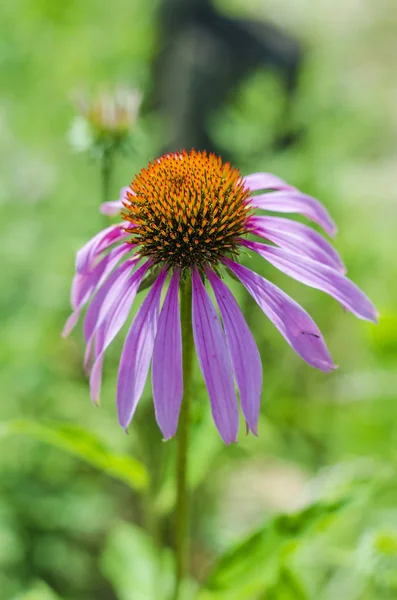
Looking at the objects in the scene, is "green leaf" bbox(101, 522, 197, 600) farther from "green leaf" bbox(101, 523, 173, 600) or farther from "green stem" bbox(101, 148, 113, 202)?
"green stem" bbox(101, 148, 113, 202)

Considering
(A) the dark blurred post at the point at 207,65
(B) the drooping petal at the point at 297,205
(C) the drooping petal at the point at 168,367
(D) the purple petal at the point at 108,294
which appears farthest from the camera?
(A) the dark blurred post at the point at 207,65

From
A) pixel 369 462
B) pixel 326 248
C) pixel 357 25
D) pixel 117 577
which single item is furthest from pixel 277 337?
pixel 357 25

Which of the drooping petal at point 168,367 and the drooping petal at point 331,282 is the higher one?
the drooping petal at point 331,282

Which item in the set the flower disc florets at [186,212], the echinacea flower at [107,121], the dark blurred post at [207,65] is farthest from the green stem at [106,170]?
the dark blurred post at [207,65]

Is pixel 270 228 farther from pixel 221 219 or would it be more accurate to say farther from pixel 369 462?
pixel 369 462

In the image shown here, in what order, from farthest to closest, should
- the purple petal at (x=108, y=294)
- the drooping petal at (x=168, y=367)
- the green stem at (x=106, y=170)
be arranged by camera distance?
the green stem at (x=106, y=170), the purple petal at (x=108, y=294), the drooping petal at (x=168, y=367)

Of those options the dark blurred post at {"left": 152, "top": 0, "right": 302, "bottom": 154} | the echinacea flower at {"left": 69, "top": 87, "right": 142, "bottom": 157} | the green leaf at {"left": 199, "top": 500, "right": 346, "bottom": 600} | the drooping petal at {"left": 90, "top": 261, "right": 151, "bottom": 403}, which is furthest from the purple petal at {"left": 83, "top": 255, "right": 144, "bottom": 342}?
the dark blurred post at {"left": 152, "top": 0, "right": 302, "bottom": 154}

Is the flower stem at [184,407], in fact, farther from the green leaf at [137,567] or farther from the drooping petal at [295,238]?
the green leaf at [137,567]
